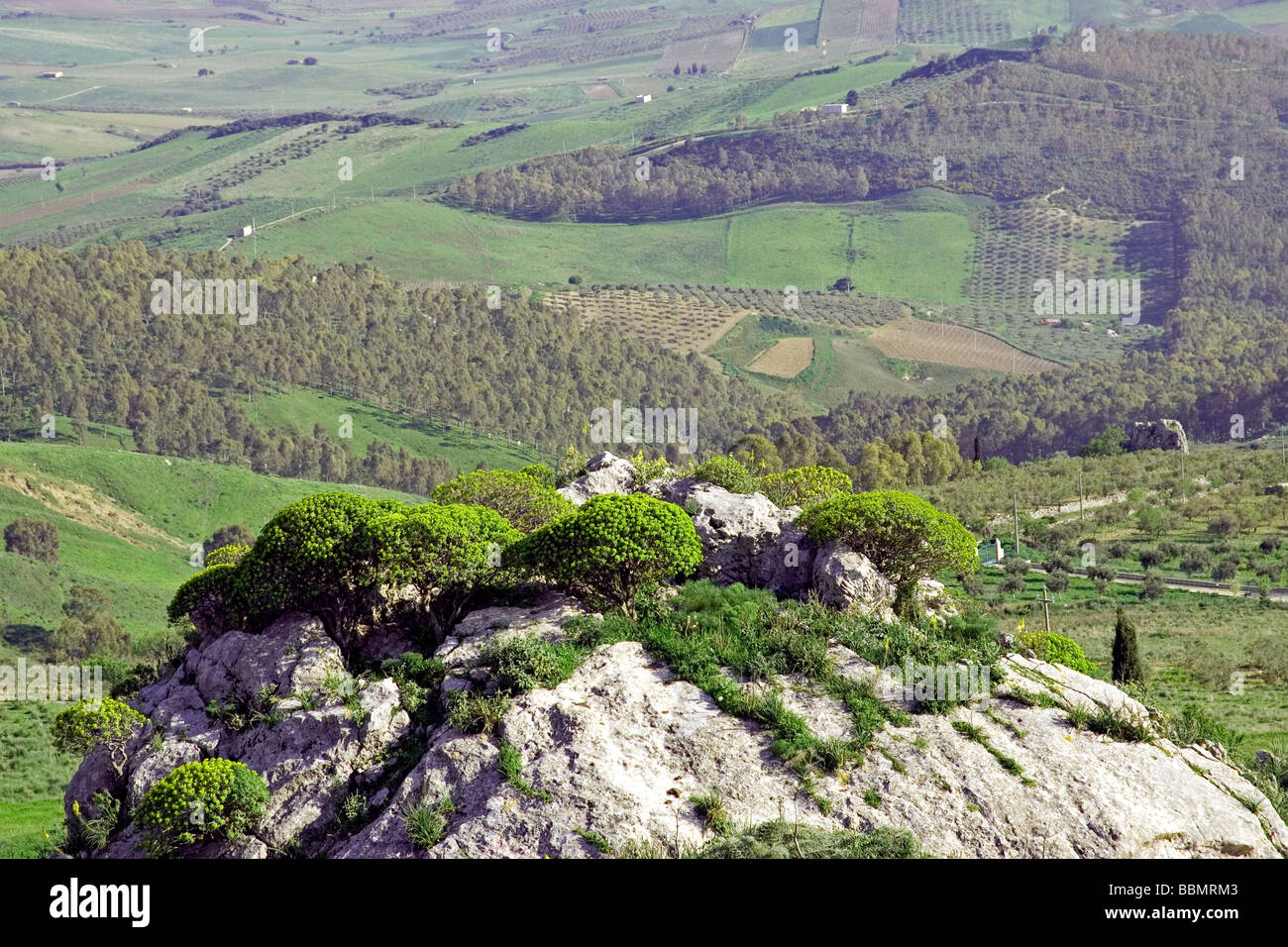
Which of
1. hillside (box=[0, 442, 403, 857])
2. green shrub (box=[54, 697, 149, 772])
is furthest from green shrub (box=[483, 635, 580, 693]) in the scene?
hillside (box=[0, 442, 403, 857])

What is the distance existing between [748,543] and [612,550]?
6282 mm

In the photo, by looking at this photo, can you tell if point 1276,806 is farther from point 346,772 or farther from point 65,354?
point 65,354

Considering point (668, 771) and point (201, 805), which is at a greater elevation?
point (668, 771)

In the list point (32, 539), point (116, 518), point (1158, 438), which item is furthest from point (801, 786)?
point (1158, 438)

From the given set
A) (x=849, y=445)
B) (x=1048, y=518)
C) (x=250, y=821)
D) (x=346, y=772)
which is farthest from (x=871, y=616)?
(x=849, y=445)

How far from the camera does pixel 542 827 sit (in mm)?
24625

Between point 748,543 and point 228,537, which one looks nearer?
point 748,543

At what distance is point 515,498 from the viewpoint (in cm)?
3912

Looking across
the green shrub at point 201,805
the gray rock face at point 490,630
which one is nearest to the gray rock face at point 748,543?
the gray rock face at point 490,630

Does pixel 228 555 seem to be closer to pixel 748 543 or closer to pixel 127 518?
pixel 748 543

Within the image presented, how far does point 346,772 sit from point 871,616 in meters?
13.7

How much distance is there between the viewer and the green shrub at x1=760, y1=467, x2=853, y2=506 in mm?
42469

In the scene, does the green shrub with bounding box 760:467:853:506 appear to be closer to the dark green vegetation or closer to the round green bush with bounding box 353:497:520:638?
the round green bush with bounding box 353:497:520:638
